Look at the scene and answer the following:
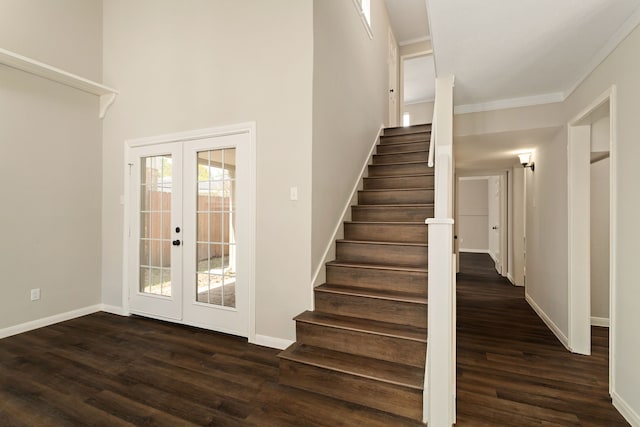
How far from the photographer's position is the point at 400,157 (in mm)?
4574

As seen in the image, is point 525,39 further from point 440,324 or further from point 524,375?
point 524,375

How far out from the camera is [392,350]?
2.32 m

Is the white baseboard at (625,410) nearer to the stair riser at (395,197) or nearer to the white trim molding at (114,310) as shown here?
the stair riser at (395,197)

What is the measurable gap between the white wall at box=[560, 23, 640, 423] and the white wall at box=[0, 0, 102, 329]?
5.26m

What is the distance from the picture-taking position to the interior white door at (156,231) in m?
3.57

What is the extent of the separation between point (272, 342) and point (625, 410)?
103 inches

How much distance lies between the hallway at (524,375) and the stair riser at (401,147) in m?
2.35

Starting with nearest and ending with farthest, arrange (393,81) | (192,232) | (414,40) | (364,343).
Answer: (364,343), (192,232), (393,81), (414,40)

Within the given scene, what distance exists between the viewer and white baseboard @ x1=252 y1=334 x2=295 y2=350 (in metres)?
2.96

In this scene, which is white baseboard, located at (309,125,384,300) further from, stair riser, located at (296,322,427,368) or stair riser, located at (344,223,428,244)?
stair riser, located at (296,322,427,368)

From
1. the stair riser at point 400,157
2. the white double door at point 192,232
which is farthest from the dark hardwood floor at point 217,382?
the stair riser at point 400,157

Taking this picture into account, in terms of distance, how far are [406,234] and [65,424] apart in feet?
9.72


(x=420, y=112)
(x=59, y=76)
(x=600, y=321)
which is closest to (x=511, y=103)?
(x=600, y=321)

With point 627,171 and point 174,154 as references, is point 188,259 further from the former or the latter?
point 627,171
